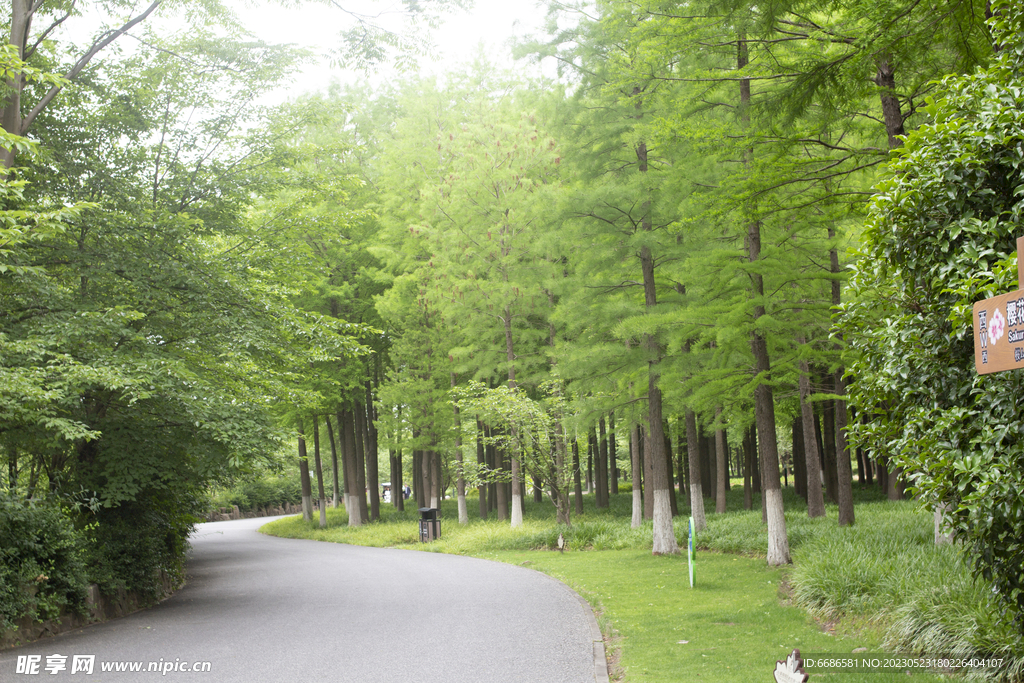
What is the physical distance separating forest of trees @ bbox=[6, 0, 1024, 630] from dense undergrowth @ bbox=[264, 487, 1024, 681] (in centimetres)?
77

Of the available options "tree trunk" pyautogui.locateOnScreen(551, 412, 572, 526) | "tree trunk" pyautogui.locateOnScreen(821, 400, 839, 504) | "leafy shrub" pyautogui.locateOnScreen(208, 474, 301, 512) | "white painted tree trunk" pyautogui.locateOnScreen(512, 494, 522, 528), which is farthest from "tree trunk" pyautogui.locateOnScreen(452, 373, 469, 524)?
"leafy shrub" pyautogui.locateOnScreen(208, 474, 301, 512)

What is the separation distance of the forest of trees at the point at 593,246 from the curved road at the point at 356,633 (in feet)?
7.45

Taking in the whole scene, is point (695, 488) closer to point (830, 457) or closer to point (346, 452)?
point (830, 457)

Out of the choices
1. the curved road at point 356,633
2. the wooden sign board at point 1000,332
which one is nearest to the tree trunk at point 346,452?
the curved road at point 356,633

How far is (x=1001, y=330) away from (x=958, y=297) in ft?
9.28

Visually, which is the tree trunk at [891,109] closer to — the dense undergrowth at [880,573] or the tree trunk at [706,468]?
the dense undergrowth at [880,573]

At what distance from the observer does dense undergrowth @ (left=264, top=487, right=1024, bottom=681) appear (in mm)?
6078

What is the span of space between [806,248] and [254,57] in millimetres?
11875

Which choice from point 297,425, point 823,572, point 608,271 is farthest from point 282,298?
point 297,425

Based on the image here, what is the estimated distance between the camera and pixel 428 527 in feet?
74.5

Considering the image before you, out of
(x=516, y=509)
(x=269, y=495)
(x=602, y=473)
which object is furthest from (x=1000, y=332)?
(x=269, y=495)

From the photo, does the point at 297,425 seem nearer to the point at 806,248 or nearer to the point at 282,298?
the point at 282,298

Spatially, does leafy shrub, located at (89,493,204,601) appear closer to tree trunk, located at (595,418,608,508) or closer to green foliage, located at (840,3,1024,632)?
green foliage, located at (840,3,1024,632)

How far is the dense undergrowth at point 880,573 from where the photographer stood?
608 cm
